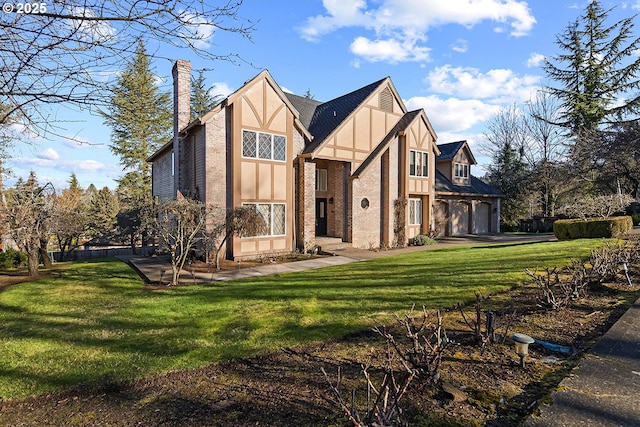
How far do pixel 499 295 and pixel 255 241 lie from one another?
10239mm

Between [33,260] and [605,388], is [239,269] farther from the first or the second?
[605,388]

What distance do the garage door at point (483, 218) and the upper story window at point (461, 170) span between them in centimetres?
265

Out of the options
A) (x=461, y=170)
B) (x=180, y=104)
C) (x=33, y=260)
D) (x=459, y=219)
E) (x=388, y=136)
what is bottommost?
(x=33, y=260)

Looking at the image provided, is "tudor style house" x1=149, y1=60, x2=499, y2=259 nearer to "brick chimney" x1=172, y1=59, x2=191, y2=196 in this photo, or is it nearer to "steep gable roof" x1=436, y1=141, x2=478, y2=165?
"brick chimney" x1=172, y1=59, x2=191, y2=196

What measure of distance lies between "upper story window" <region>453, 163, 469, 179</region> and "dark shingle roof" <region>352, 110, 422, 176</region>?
25.3ft

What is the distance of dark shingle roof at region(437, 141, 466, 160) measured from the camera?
84.5 ft

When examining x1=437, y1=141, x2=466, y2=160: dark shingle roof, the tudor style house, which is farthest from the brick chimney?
x1=437, y1=141, x2=466, y2=160: dark shingle roof

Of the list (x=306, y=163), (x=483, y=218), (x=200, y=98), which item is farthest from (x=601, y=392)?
(x=200, y=98)

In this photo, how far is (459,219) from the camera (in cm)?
2506

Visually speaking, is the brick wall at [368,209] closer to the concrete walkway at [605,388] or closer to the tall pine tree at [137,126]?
the tall pine tree at [137,126]

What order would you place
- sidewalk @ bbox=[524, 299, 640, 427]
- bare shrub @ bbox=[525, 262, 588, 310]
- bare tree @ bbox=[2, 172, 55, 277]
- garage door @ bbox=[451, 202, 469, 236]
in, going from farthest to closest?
garage door @ bbox=[451, 202, 469, 236] < bare tree @ bbox=[2, 172, 55, 277] < bare shrub @ bbox=[525, 262, 588, 310] < sidewalk @ bbox=[524, 299, 640, 427]

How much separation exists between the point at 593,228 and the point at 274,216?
1445 cm

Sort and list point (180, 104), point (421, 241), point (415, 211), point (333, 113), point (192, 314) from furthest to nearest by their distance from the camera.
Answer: point (415, 211) < point (421, 241) < point (333, 113) < point (180, 104) < point (192, 314)

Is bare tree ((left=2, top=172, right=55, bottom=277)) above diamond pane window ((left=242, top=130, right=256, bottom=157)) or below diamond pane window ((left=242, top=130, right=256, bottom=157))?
below
